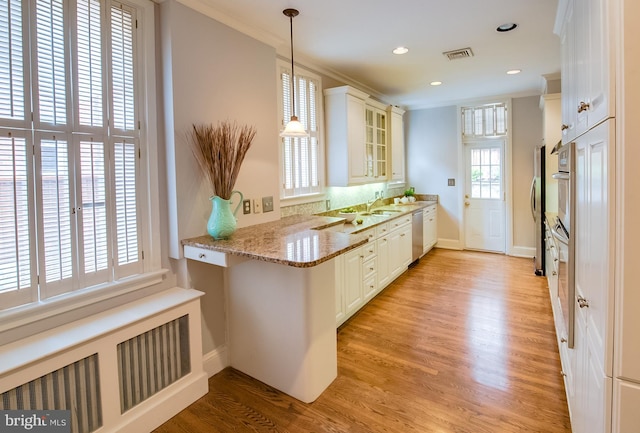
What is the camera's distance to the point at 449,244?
249 inches

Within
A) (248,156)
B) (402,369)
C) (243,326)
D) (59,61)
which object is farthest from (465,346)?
(59,61)

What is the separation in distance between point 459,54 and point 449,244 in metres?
3.65

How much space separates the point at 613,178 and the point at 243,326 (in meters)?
2.26

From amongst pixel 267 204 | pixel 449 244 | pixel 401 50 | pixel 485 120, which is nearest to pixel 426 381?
pixel 267 204

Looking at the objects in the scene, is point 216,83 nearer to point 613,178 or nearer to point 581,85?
point 581,85

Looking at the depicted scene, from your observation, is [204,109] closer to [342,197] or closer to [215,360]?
[215,360]

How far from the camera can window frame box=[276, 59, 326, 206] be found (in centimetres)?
335

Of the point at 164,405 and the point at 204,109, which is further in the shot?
the point at 204,109

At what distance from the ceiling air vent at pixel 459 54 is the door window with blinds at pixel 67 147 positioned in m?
2.83

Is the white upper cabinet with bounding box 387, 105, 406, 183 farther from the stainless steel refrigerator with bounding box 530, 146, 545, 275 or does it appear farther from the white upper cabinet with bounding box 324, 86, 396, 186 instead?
the stainless steel refrigerator with bounding box 530, 146, 545, 275

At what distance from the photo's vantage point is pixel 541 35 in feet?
10.1

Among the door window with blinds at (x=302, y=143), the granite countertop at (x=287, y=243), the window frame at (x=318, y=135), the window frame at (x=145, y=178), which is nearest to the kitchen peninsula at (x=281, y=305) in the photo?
the granite countertop at (x=287, y=243)

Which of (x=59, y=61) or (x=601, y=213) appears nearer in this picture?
(x=601, y=213)

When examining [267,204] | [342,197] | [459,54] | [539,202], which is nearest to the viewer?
[267,204]
